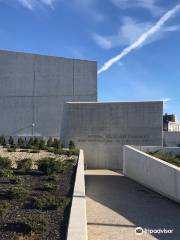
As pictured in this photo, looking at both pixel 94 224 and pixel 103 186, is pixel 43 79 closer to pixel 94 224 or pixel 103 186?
pixel 103 186

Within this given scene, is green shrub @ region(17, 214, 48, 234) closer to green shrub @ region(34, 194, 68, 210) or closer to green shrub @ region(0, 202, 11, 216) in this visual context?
green shrub @ region(0, 202, 11, 216)

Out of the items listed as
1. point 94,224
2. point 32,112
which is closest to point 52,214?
point 94,224

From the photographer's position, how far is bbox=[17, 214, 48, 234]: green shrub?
6.25 metres

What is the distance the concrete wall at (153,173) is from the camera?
1211 centimetres

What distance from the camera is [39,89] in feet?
116

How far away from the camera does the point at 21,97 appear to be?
35.3 m

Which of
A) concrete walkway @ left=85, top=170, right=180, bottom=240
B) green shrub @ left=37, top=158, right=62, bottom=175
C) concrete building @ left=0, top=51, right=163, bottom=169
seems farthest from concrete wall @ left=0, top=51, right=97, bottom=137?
green shrub @ left=37, top=158, right=62, bottom=175

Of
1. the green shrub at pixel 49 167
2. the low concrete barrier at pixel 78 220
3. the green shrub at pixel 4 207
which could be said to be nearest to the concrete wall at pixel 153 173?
the green shrub at pixel 49 167

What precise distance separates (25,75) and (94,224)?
2786 cm

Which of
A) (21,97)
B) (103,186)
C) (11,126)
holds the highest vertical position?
(21,97)

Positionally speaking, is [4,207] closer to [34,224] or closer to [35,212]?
[35,212]

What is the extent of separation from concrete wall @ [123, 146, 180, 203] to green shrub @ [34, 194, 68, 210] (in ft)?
14.7

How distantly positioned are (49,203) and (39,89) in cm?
2791

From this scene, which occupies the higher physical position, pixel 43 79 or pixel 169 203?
pixel 43 79
